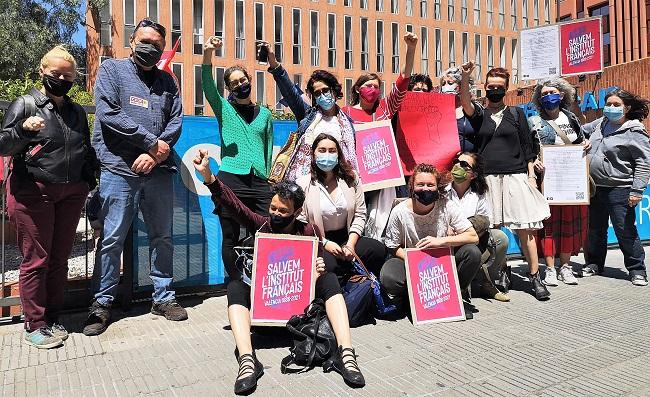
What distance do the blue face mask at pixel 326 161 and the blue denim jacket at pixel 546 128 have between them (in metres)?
2.63

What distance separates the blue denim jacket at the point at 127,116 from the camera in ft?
13.0

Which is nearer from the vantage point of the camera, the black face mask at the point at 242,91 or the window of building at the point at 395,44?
the black face mask at the point at 242,91

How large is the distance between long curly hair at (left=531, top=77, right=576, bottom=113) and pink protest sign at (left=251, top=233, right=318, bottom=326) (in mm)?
3482

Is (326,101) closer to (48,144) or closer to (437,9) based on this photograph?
(48,144)

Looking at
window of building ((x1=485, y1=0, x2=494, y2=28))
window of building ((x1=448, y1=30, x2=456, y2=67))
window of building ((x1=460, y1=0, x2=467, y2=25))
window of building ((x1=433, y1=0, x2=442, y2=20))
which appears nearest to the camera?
window of building ((x1=433, y1=0, x2=442, y2=20))

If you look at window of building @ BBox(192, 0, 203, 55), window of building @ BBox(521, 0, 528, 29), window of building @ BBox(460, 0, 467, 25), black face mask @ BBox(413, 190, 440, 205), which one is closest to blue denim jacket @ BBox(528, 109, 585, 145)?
black face mask @ BBox(413, 190, 440, 205)

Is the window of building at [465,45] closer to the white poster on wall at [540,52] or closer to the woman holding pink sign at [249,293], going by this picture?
the white poster on wall at [540,52]

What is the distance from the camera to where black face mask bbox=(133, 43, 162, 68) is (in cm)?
413

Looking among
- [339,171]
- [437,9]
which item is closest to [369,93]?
[339,171]

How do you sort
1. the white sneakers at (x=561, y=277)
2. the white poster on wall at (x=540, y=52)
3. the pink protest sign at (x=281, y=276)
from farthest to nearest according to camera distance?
1. the white poster on wall at (x=540, y=52)
2. the white sneakers at (x=561, y=277)
3. the pink protest sign at (x=281, y=276)

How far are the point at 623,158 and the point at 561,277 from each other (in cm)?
157

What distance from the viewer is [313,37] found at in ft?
114

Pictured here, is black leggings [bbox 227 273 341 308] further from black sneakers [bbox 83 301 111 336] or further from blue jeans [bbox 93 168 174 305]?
black sneakers [bbox 83 301 111 336]

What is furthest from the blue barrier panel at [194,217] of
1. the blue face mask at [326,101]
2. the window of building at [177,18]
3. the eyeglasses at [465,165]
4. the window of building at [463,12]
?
the window of building at [463,12]
